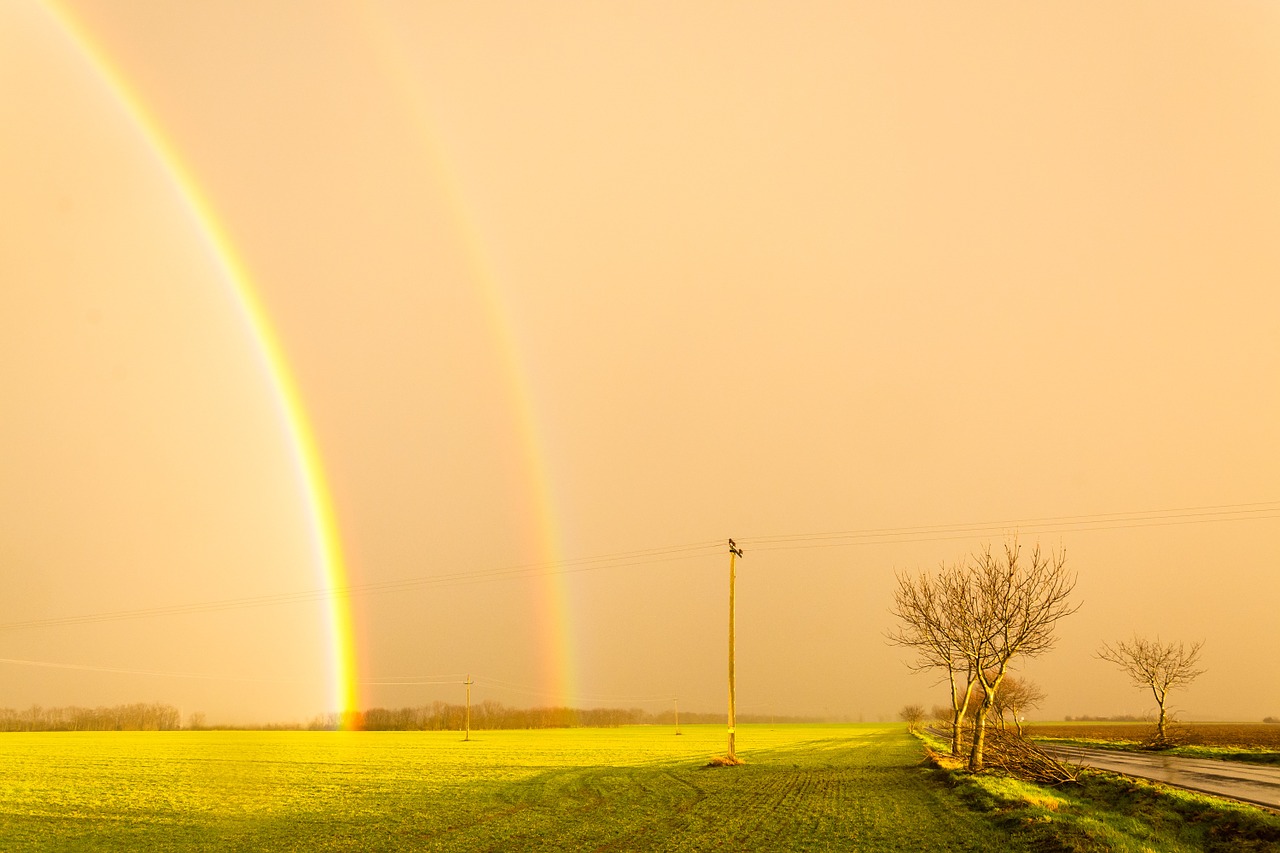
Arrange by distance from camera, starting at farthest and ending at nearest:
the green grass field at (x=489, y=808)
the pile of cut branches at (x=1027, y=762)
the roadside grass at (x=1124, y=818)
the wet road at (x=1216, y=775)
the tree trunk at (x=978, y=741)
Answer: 1. the tree trunk at (x=978, y=741)
2. the pile of cut branches at (x=1027, y=762)
3. the wet road at (x=1216, y=775)
4. the green grass field at (x=489, y=808)
5. the roadside grass at (x=1124, y=818)

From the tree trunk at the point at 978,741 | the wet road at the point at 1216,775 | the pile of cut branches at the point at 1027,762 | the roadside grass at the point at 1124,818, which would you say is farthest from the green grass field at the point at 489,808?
the wet road at the point at 1216,775

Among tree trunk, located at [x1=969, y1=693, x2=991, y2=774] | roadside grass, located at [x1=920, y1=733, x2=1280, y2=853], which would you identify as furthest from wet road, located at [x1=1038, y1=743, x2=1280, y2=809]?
tree trunk, located at [x1=969, y1=693, x2=991, y2=774]

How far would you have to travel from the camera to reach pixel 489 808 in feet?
95.1

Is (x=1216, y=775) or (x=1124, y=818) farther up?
(x=1124, y=818)

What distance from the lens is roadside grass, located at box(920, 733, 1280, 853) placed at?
59.6ft

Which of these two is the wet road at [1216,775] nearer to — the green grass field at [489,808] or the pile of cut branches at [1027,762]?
the pile of cut branches at [1027,762]

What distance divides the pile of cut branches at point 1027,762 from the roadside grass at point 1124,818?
1.41 m

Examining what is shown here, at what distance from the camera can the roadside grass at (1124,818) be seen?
18172 mm

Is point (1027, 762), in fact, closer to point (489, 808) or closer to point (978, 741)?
point (978, 741)

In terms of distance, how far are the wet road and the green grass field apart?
794 cm

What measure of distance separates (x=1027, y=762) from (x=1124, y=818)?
12886mm

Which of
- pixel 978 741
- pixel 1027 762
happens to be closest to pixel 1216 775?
pixel 1027 762

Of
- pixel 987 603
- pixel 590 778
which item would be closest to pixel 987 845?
pixel 987 603

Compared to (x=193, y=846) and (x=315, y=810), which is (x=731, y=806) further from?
(x=193, y=846)
